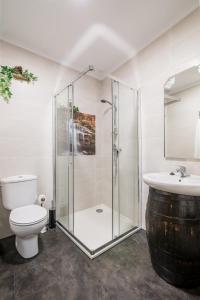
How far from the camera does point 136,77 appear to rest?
2170 mm

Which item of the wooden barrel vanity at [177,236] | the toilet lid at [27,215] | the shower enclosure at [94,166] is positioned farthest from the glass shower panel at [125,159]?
the toilet lid at [27,215]

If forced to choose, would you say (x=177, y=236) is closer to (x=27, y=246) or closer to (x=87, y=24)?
(x=27, y=246)

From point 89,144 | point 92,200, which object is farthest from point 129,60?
point 92,200

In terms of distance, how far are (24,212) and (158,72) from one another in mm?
2251

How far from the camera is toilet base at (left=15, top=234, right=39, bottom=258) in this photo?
1538 mm

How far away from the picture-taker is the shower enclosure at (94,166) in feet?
6.42

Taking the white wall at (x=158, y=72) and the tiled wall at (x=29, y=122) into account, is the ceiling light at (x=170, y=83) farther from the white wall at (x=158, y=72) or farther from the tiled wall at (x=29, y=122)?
the tiled wall at (x=29, y=122)

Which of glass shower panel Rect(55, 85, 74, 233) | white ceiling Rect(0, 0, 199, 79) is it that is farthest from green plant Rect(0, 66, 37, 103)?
glass shower panel Rect(55, 85, 74, 233)

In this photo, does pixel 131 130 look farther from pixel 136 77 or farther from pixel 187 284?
pixel 187 284

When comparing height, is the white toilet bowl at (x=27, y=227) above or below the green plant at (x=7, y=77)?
below

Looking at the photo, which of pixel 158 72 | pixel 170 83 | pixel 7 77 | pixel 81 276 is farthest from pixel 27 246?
pixel 158 72

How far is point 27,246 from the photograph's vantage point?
1.54 metres

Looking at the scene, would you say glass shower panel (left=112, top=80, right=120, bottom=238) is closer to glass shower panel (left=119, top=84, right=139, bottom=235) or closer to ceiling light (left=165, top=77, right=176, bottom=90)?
glass shower panel (left=119, top=84, right=139, bottom=235)

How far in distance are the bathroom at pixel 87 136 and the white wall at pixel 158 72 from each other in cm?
1
